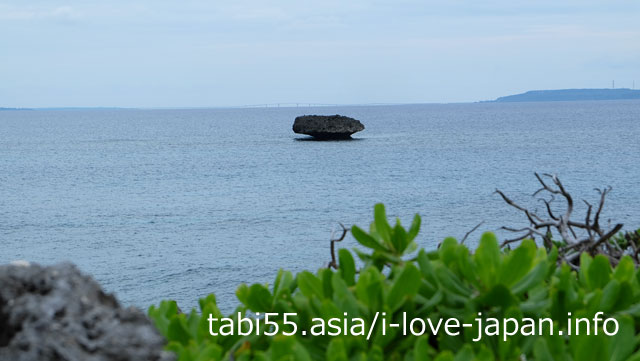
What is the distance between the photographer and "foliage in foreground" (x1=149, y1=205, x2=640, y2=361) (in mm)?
1491

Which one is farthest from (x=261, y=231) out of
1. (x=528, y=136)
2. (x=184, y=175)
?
(x=528, y=136)

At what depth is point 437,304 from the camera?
1.74 metres

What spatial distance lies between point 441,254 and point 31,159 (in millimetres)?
93581

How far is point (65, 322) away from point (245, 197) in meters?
49.6

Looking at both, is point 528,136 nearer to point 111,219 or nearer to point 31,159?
point 31,159

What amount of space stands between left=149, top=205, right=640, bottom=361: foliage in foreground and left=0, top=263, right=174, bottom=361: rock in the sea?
0.13m

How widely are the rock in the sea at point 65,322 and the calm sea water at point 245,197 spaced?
0.95m

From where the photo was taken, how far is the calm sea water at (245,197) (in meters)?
30.5

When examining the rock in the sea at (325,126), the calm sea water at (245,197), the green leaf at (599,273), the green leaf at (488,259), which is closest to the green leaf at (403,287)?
the green leaf at (488,259)

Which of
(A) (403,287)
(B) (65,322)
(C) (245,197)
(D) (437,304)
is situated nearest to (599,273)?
(D) (437,304)

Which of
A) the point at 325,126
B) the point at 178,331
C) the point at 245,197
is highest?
the point at 178,331

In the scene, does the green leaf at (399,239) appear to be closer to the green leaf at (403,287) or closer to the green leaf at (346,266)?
the green leaf at (346,266)

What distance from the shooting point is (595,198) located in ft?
153

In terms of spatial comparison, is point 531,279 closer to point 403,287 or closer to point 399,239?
point 403,287
